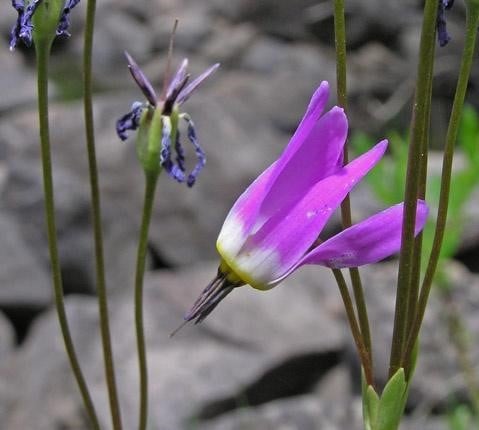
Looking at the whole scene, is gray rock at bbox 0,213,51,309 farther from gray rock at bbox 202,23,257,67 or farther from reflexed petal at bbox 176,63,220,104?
gray rock at bbox 202,23,257,67

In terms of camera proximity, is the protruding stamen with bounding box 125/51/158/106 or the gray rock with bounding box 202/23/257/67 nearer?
the protruding stamen with bounding box 125/51/158/106

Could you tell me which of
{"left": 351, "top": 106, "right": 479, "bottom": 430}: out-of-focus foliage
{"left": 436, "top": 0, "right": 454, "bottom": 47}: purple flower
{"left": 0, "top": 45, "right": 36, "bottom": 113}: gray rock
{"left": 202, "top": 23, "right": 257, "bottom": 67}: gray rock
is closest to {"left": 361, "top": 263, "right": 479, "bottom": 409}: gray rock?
{"left": 351, "top": 106, "right": 479, "bottom": 430}: out-of-focus foliage

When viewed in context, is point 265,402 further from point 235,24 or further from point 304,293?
point 235,24

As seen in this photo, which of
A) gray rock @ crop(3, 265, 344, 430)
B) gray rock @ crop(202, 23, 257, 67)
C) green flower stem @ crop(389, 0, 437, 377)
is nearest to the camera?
green flower stem @ crop(389, 0, 437, 377)

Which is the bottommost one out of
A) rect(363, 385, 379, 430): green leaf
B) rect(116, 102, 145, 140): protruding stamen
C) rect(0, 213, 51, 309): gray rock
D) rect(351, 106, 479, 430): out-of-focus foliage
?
rect(0, 213, 51, 309): gray rock

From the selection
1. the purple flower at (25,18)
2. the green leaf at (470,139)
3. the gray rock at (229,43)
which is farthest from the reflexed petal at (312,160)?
the gray rock at (229,43)

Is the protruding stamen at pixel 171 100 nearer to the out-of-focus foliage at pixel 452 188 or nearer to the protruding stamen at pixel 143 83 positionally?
the protruding stamen at pixel 143 83
